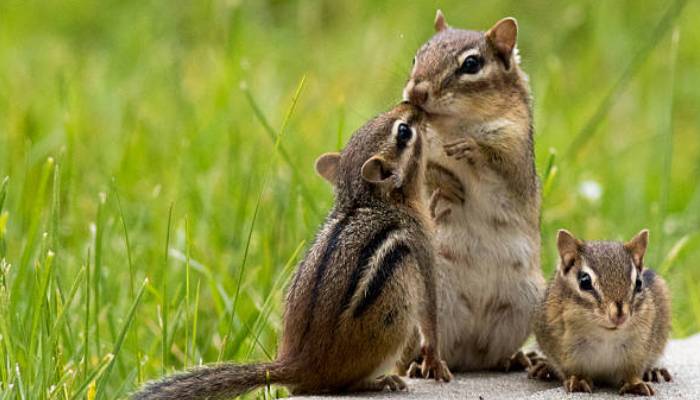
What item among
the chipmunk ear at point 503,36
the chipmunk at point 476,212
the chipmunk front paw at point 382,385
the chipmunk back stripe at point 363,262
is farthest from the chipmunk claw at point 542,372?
the chipmunk ear at point 503,36

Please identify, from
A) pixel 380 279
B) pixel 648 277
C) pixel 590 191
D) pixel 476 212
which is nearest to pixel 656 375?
pixel 648 277

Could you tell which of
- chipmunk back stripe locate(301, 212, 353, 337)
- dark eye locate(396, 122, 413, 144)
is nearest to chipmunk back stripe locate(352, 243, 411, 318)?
chipmunk back stripe locate(301, 212, 353, 337)

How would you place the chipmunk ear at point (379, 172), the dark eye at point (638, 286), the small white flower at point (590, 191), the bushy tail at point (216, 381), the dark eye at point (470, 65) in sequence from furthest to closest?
the small white flower at point (590, 191), the dark eye at point (470, 65), the dark eye at point (638, 286), the chipmunk ear at point (379, 172), the bushy tail at point (216, 381)

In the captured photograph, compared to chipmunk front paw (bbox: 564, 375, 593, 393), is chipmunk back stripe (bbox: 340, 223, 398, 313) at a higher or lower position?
higher

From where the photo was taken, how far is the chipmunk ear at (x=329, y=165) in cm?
549

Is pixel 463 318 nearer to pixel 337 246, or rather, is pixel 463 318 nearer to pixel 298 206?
pixel 337 246

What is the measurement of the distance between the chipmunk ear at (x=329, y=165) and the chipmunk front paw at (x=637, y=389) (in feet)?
4.58

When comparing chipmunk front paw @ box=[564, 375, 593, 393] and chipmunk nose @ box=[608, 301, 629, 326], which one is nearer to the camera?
chipmunk nose @ box=[608, 301, 629, 326]

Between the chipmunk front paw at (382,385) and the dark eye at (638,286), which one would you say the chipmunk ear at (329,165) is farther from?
the dark eye at (638,286)

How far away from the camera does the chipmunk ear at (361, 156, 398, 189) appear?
5156 mm

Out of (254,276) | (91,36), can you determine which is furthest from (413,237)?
(91,36)

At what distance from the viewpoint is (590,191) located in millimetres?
8867

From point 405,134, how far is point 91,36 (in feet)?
24.6

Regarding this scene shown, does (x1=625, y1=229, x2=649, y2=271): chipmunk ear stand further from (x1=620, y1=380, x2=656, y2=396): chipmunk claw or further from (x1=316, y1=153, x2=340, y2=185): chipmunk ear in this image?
(x1=316, y1=153, x2=340, y2=185): chipmunk ear
